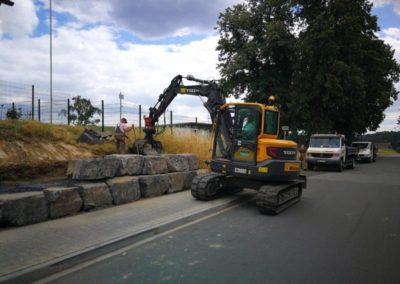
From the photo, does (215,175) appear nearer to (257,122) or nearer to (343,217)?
(257,122)

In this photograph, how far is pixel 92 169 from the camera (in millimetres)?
8867

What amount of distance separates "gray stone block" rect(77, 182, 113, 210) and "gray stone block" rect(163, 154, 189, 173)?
2.99 meters

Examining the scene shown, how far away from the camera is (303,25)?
3231cm

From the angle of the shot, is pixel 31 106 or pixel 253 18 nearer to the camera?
pixel 31 106

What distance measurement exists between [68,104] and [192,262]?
47.7 feet

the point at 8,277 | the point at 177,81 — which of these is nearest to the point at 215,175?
the point at 177,81

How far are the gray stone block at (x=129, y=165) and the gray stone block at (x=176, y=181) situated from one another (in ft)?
4.12

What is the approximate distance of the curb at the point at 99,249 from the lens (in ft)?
15.5

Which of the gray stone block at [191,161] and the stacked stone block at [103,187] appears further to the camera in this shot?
the gray stone block at [191,161]

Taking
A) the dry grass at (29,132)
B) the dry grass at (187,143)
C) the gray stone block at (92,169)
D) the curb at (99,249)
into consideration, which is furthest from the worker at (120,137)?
the curb at (99,249)

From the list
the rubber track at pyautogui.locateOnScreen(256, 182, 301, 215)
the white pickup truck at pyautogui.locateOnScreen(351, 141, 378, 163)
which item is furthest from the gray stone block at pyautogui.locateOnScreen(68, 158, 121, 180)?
the white pickup truck at pyautogui.locateOnScreen(351, 141, 378, 163)

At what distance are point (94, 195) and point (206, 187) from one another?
9.80 ft

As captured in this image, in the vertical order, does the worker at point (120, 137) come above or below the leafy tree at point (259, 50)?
below

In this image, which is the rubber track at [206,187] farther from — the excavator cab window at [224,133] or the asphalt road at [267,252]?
the asphalt road at [267,252]
